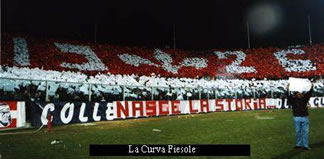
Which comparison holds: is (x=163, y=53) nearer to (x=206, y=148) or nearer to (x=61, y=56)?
(x=61, y=56)

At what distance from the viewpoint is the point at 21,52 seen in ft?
110

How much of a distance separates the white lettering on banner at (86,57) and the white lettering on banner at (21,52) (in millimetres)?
3825

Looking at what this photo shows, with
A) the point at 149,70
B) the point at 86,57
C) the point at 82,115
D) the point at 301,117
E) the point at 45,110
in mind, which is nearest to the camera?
the point at 301,117

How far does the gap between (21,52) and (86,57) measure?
764cm

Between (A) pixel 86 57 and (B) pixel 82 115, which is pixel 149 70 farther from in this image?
(B) pixel 82 115

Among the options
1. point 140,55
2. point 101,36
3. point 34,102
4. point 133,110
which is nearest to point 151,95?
point 133,110

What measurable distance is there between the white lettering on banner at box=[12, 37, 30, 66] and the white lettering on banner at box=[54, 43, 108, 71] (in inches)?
151

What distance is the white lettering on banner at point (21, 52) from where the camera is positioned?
31.1 metres

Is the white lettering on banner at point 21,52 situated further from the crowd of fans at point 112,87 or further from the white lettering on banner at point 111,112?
the white lettering on banner at point 111,112

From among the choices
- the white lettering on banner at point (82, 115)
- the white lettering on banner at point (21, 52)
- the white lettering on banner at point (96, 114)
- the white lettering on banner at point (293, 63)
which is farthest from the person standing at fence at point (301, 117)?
the white lettering on banner at point (293, 63)

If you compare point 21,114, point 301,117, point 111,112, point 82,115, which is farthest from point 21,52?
point 301,117

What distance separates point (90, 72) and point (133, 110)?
14.8 metres

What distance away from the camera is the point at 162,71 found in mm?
40469

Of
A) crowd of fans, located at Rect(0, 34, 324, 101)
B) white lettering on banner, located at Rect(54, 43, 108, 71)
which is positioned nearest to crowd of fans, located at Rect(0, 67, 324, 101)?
crowd of fans, located at Rect(0, 34, 324, 101)
